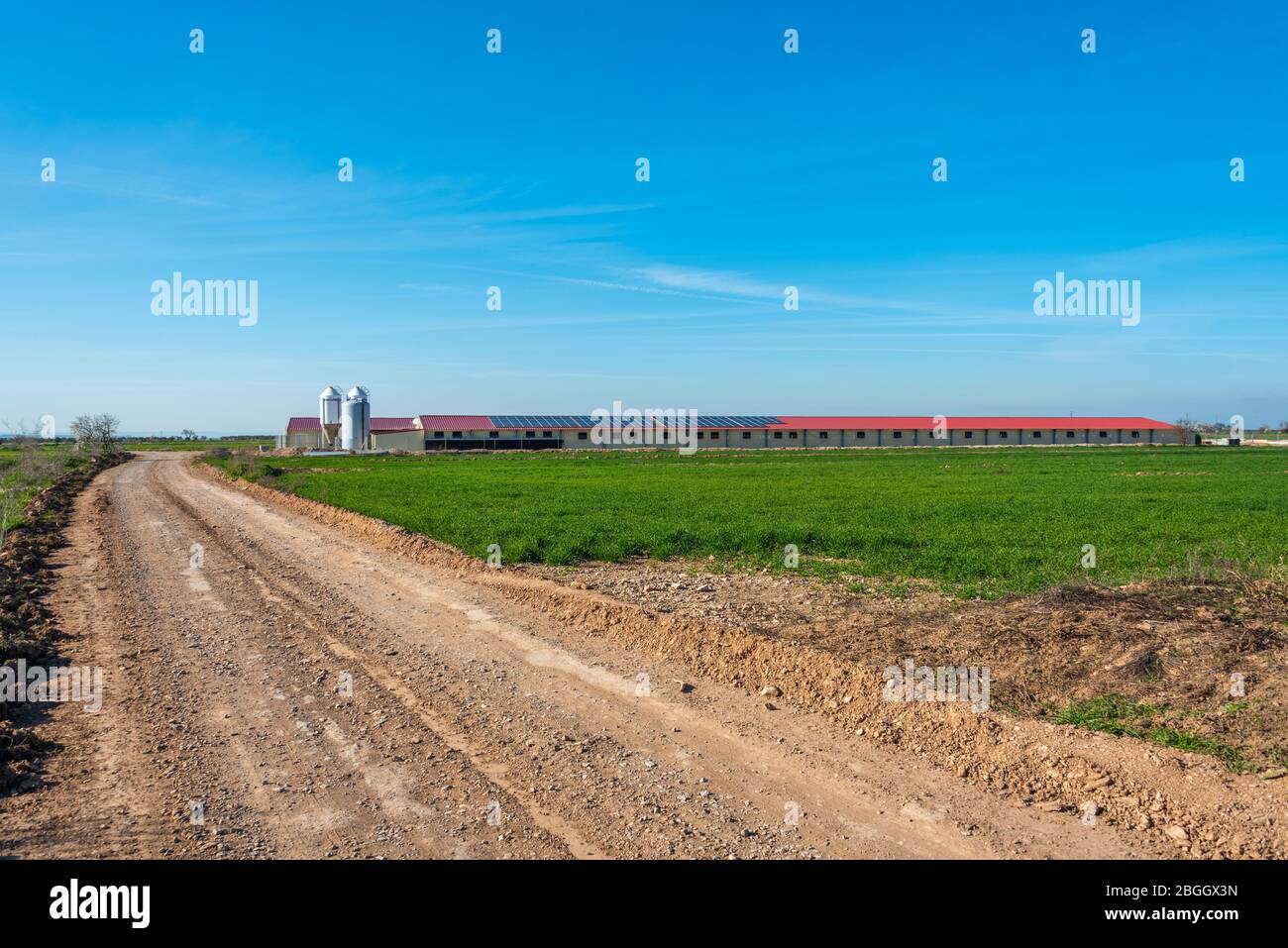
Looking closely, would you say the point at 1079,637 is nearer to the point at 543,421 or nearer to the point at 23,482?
the point at 23,482

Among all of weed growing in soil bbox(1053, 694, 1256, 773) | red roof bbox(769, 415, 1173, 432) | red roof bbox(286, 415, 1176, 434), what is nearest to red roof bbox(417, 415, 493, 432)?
red roof bbox(286, 415, 1176, 434)

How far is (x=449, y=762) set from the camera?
6773mm

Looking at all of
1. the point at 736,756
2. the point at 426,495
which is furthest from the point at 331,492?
the point at 736,756

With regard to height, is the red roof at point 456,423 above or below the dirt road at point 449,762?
above

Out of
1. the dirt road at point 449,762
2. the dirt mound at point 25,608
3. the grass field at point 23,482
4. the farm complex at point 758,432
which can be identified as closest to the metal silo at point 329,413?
the farm complex at point 758,432

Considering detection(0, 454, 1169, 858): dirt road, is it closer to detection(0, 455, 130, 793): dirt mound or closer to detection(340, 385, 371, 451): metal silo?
detection(0, 455, 130, 793): dirt mound

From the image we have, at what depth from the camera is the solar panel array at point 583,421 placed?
105 meters

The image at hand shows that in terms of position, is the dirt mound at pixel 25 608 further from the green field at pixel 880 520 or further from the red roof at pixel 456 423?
the red roof at pixel 456 423

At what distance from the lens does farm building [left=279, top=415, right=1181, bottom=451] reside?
10081 centimetres

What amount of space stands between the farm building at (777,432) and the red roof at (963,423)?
0.41 ft

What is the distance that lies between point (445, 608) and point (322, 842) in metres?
7.65

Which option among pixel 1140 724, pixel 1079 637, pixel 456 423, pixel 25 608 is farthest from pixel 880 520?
pixel 456 423

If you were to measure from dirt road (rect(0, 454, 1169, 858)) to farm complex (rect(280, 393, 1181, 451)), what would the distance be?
297ft
